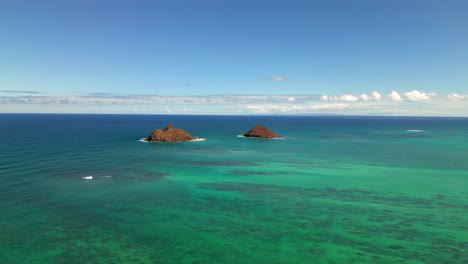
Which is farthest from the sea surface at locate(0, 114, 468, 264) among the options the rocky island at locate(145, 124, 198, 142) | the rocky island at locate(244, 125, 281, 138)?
the rocky island at locate(244, 125, 281, 138)

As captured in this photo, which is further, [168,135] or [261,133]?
[261,133]

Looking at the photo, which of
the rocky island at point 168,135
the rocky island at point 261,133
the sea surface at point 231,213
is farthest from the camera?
the rocky island at point 261,133

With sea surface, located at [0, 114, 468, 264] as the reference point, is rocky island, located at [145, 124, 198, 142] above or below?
above

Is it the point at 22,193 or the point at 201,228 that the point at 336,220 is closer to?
the point at 201,228

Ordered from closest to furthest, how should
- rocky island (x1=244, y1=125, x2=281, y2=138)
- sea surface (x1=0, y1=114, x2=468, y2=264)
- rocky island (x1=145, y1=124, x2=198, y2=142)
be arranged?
sea surface (x1=0, y1=114, x2=468, y2=264), rocky island (x1=145, y1=124, x2=198, y2=142), rocky island (x1=244, y1=125, x2=281, y2=138)

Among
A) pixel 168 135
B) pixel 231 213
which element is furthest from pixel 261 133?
pixel 231 213

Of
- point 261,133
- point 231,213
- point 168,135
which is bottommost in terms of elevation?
point 231,213

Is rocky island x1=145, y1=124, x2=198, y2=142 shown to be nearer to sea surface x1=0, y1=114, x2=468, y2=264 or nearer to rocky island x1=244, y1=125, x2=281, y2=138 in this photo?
rocky island x1=244, y1=125, x2=281, y2=138

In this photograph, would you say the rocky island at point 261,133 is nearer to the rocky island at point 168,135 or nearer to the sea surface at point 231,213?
the rocky island at point 168,135

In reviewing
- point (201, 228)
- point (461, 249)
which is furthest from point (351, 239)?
point (201, 228)

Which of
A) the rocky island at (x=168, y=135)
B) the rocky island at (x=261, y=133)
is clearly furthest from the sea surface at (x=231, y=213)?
the rocky island at (x=261, y=133)

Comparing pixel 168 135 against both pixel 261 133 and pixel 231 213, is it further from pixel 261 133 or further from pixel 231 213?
pixel 231 213
